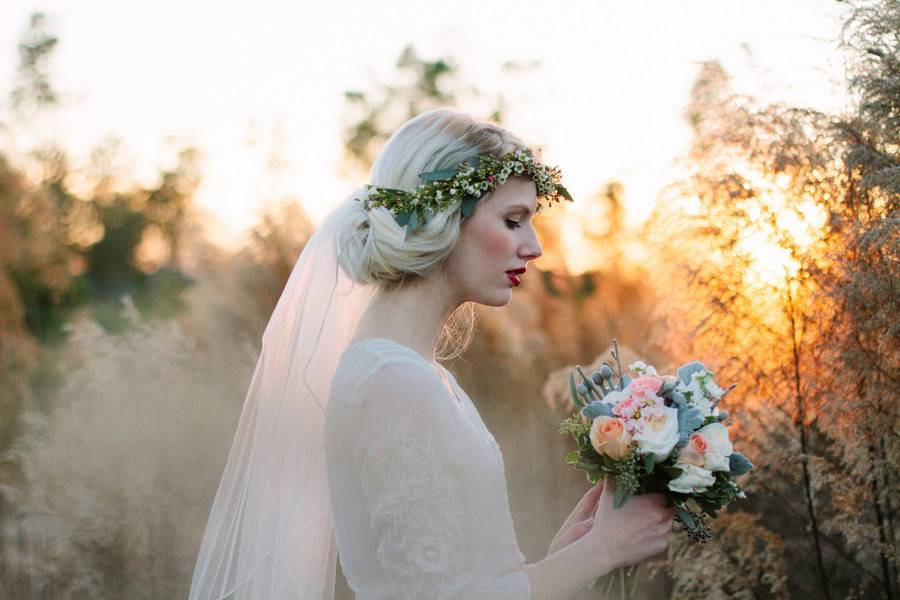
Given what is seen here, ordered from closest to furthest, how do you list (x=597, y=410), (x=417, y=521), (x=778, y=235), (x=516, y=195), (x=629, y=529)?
(x=417, y=521), (x=629, y=529), (x=597, y=410), (x=516, y=195), (x=778, y=235)

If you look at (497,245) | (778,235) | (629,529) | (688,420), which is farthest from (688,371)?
(778,235)

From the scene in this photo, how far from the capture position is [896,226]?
3.42 metres

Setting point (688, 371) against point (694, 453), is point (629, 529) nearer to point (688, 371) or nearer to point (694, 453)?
point (694, 453)

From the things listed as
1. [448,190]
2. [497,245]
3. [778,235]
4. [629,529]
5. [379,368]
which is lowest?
[629,529]

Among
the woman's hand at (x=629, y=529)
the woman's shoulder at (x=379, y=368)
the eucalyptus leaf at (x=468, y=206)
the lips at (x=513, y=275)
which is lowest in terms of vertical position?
the woman's hand at (x=629, y=529)

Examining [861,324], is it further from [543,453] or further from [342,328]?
[342,328]

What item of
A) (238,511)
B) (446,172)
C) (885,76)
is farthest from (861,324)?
(238,511)

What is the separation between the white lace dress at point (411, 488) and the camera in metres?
1.76

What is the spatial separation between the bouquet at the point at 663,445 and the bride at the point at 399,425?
2.2 inches

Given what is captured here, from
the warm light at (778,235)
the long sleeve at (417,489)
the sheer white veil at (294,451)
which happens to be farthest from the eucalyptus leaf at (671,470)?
the warm light at (778,235)

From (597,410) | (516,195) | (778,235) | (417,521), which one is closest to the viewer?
(417,521)

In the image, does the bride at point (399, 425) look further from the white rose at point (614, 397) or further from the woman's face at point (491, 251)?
the white rose at point (614, 397)

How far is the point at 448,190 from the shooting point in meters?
2.05

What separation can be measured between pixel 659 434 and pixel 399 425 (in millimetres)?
523
